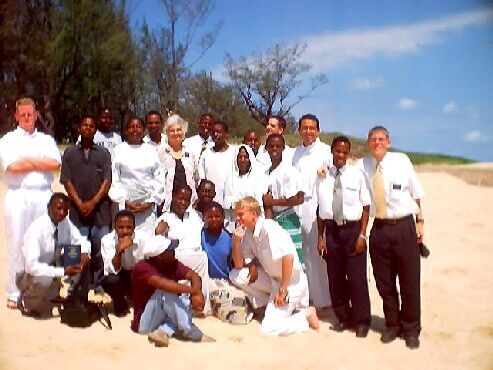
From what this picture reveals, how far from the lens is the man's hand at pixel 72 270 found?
14.9 ft

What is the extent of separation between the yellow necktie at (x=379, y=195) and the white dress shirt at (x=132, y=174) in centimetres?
189

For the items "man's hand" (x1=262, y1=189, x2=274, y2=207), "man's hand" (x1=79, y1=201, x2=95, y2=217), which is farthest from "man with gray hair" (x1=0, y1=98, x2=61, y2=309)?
"man's hand" (x1=262, y1=189, x2=274, y2=207)

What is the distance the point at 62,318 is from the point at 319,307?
202 cm

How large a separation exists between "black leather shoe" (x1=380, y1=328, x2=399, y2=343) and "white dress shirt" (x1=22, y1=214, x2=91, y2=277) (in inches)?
90.5

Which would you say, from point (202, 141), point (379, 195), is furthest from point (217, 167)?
point (379, 195)

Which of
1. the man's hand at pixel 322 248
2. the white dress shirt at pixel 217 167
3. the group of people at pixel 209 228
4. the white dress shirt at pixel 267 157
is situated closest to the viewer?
the group of people at pixel 209 228

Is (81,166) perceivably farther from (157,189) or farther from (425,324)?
(425,324)

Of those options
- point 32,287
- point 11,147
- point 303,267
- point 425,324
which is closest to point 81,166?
point 11,147

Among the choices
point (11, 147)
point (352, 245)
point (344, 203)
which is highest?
point (11, 147)

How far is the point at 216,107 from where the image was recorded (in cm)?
2570

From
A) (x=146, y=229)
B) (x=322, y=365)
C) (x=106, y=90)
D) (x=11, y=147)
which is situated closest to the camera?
(x=322, y=365)

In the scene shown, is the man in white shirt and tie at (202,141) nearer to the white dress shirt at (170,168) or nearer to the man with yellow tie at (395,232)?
the white dress shirt at (170,168)

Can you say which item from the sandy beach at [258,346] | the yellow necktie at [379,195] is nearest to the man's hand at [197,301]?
the sandy beach at [258,346]

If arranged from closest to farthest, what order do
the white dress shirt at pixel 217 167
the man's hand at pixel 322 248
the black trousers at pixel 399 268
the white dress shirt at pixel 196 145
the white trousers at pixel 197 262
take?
1. the black trousers at pixel 399 268
2. the man's hand at pixel 322 248
3. the white trousers at pixel 197 262
4. the white dress shirt at pixel 217 167
5. the white dress shirt at pixel 196 145
